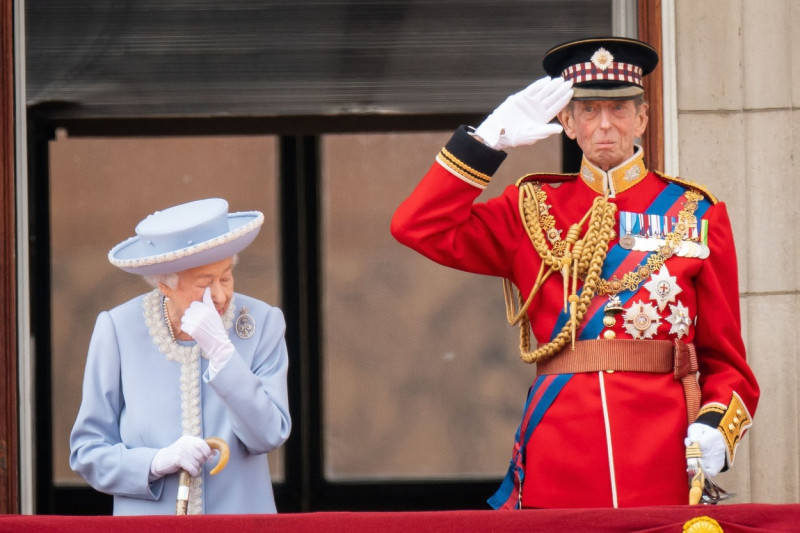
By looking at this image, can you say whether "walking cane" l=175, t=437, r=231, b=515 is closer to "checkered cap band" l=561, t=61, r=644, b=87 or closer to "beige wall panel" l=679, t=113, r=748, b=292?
"checkered cap band" l=561, t=61, r=644, b=87

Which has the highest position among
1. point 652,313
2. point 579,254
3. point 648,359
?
point 579,254

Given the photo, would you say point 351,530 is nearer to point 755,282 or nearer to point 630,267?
point 630,267

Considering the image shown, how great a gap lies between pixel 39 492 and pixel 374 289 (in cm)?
162

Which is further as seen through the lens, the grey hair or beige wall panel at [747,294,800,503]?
beige wall panel at [747,294,800,503]

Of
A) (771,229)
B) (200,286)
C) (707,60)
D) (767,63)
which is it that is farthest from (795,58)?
(200,286)

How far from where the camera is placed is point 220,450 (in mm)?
3334

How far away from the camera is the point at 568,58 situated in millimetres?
3693

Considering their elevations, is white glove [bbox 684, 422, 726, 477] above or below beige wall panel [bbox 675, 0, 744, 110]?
below

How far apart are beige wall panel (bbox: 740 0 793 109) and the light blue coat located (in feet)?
6.45

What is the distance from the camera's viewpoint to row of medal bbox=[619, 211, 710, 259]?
11.7ft

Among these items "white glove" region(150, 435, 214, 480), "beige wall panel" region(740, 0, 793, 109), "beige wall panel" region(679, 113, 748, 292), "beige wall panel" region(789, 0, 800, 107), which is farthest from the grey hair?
"beige wall panel" region(789, 0, 800, 107)

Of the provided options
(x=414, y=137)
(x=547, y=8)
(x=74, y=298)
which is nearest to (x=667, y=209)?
(x=547, y=8)

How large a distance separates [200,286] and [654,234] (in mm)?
1089

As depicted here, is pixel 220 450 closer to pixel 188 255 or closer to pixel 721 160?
pixel 188 255
